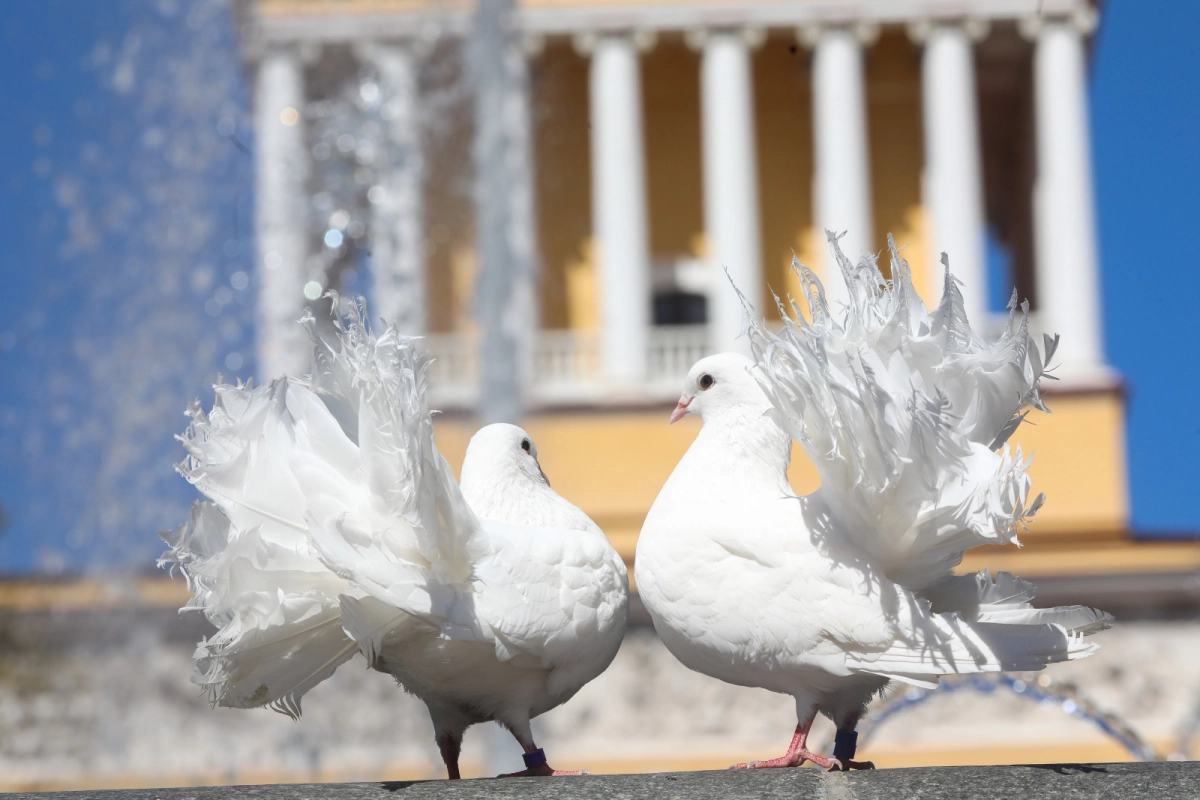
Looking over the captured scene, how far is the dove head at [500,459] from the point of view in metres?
4.07

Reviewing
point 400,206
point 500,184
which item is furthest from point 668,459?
point 400,206

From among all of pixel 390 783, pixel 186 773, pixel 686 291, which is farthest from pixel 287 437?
pixel 686 291

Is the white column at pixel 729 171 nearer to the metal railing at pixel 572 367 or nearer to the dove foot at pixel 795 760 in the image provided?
A: the metal railing at pixel 572 367

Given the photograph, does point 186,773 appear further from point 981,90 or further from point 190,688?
point 981,90

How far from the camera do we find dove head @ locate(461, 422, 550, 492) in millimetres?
4066

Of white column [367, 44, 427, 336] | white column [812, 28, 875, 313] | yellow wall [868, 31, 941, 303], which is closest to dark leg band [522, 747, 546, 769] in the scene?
white column [367, 44, 427, 336]

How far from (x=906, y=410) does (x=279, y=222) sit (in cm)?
1541

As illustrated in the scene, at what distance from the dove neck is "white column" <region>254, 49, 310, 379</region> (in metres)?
11.8

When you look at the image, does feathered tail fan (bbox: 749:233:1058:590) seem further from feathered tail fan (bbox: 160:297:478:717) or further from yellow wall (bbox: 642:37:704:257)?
yellow wall (bbox: 642:37:704:257)

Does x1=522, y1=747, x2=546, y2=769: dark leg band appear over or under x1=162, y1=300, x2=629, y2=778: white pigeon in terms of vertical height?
under

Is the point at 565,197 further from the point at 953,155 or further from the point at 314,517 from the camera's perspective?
the point at 314,517

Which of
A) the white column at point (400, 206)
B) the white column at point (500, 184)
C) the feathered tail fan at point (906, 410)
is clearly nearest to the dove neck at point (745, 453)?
the feathered tail fan at point (906, 410)

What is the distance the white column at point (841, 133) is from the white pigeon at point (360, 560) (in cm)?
1707

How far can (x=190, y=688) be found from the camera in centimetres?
1283
